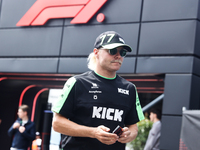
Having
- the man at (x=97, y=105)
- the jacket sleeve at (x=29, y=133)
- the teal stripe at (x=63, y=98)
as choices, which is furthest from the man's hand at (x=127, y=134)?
the jacket sleeve at (x=29, y=133)

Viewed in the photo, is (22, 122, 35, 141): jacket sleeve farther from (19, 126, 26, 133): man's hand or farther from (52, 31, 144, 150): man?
(52, 31, 144, 150): man

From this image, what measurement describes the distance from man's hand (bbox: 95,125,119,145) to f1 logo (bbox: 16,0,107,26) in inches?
251

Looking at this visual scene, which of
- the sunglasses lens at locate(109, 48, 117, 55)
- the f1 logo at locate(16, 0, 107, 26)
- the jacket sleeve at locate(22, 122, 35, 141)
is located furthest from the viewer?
the f1 logo at locate(16, 0, 107, 26)

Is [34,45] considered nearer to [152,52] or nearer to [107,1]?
[107,1]

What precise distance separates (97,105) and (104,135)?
33cm

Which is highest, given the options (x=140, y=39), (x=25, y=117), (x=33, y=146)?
(x=140, y=39)

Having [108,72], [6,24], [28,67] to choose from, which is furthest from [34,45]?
[108,72]

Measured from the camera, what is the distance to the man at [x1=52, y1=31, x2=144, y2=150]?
108 inches

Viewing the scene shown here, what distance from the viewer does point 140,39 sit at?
8094 mm

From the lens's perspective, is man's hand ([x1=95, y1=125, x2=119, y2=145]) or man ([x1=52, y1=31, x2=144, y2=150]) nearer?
man's hand ([x1=95, y1=125, x2=119, y2=145])

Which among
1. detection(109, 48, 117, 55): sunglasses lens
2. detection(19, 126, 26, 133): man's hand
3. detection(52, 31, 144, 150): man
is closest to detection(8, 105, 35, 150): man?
detection(19, 126, 26, 133): man's hand

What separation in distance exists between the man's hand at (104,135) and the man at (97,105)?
0.16ft

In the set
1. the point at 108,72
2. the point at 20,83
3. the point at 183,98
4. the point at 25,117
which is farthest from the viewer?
the point at 20,83

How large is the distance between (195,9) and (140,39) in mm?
1361
